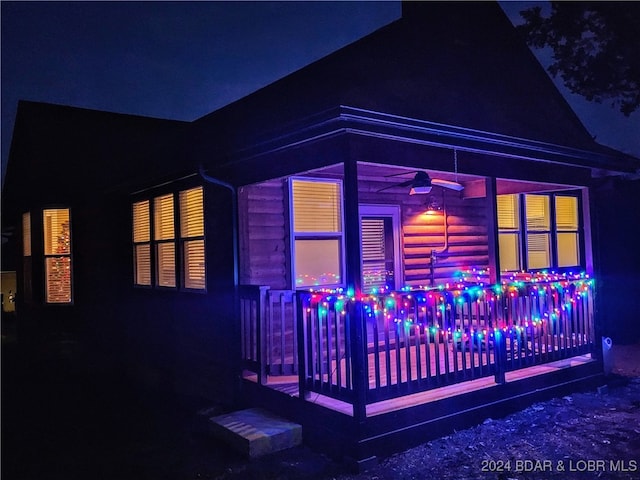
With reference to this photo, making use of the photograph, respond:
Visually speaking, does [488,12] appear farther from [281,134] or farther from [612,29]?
[281,134]

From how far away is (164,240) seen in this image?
27.9 ft

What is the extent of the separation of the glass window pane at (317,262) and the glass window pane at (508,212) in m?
3.79

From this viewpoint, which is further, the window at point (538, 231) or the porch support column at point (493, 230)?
the window at point (538, 231)

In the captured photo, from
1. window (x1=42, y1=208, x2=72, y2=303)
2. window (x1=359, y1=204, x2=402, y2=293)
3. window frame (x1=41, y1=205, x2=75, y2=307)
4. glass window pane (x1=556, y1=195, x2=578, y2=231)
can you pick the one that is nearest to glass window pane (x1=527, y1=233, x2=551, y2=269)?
glass window pane (x1=556, y1=195, x2=578, y2=231)

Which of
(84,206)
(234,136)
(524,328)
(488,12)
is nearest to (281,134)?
(234,136)

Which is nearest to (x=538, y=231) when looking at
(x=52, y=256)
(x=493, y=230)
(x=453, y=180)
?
(x=453, y=180)

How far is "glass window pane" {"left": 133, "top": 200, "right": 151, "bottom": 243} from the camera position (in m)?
9.12

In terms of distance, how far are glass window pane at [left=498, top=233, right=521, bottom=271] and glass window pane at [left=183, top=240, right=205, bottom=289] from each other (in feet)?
17.7

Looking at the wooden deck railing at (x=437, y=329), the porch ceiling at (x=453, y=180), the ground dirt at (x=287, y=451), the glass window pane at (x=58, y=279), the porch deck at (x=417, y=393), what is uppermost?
the porch ceiling at (x=453, y=180)

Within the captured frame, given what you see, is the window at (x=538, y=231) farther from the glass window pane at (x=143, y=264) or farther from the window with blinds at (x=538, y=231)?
the glass window pane at (x=143, y=264)

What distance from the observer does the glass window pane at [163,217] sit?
838 centimetres

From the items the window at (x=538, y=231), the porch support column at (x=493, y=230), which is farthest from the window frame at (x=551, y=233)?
the porch support column at (x=493, y=230)

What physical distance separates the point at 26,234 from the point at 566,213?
454 inches

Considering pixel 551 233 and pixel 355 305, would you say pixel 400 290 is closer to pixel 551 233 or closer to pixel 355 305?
pixel 355 305
